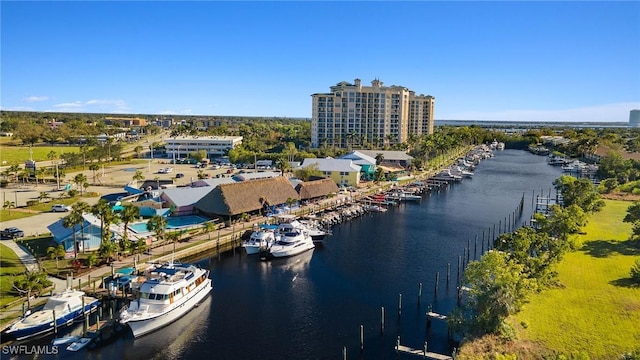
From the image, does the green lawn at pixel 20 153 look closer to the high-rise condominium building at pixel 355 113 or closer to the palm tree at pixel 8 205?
the palm tree at pixel 8 205

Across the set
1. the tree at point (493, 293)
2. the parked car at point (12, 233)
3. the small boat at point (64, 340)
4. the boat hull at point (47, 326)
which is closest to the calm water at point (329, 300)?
the small boat at point (64, 340)

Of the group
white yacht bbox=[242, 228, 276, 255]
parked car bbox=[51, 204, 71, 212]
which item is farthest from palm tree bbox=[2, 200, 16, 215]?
white yacht bbox=[242, 228, 276, 255]

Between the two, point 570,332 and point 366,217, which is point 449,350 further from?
point 366,217

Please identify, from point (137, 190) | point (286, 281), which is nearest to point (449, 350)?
point (286, 281)

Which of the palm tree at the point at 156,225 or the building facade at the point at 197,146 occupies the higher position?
the building facade at the point at 197,146

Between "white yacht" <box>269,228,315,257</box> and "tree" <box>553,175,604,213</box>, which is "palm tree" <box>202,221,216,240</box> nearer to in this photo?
"white yacht" <box>269,228,315,257</box>

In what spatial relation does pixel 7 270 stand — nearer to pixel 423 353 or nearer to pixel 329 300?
pixel 329 300

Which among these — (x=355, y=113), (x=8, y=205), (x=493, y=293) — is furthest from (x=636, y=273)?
(x=355, y=113)
